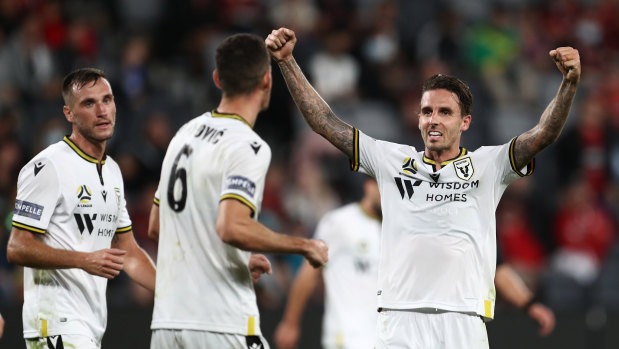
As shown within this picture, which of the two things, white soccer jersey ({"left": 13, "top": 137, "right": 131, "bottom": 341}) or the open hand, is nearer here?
the open hand

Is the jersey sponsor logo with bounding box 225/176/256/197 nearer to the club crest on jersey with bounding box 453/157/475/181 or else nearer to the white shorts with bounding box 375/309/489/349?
the white shorts with bounding box 375/309/489/349

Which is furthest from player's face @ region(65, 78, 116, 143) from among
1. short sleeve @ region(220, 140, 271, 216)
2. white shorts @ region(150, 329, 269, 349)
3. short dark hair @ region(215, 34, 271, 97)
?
white shorts @ region(150, 329, 269, 349)

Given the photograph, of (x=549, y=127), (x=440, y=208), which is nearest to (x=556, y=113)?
(x=549, y=127)

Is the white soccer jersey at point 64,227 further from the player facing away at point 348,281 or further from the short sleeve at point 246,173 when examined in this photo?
the player facing away at point 348,281

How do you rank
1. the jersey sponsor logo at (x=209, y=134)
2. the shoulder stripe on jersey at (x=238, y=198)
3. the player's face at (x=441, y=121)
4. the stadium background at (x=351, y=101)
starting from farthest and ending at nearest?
the stadium background at (x=351, y=101) < the player's face at (x=441, y=121) < the jersey sponsor logo at (x=209, y=134) < the shoulder stripe on jersey at (x=238, y=198)

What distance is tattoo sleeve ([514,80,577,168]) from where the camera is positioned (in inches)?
226

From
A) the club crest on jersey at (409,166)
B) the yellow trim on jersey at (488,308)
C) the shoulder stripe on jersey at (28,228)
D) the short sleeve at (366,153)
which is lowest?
the yellow trim on jersey at (488,308)

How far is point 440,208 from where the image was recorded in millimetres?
5973

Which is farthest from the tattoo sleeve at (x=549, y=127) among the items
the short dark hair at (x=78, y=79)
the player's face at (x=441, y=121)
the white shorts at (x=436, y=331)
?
the short dark hair at (x=78, y=79)

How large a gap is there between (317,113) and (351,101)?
8.08 meters

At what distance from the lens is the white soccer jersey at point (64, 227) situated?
230 inches

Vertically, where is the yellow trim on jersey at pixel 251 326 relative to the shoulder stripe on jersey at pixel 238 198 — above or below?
below

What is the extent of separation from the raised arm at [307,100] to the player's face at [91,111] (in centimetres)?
110

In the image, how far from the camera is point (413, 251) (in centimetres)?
594
